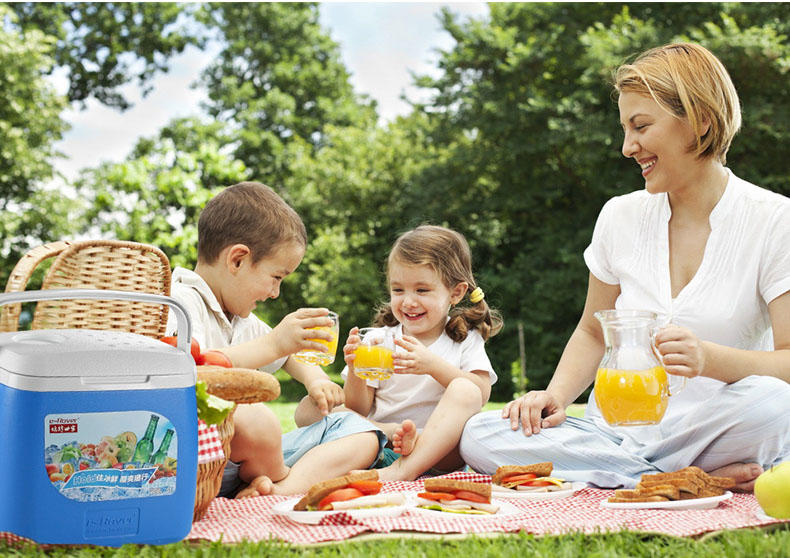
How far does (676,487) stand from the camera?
261 cm

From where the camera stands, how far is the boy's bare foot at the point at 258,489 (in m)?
2.87

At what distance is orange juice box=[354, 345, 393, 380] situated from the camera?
11.1 ft

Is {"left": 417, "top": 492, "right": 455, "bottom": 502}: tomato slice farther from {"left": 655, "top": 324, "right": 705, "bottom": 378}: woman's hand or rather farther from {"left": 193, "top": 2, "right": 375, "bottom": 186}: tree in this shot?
{"left": 193, "top": 2, "right": 375, "bottom": 186}: tree

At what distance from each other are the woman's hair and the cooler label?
6.95 ft

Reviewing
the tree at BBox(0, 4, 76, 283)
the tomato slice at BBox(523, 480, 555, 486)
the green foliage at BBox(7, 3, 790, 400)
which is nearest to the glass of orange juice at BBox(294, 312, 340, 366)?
the tomato slice at BBox(523, 480, 555, 486)

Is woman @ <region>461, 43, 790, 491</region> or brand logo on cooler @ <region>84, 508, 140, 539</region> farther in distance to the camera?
woman @ <region>461, 43, 790, 491</region>

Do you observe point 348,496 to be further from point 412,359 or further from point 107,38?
point 107,38

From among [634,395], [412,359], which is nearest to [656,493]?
[634,395]

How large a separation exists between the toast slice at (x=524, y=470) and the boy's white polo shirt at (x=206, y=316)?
1.10m

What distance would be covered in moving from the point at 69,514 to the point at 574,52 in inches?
609

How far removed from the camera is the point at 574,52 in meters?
16.0

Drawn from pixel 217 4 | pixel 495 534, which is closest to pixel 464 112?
pixel 217 4

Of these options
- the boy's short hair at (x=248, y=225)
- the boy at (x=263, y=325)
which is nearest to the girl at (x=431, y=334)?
the boy at (x=263, y=325)

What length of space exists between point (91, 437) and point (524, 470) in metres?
1.64
